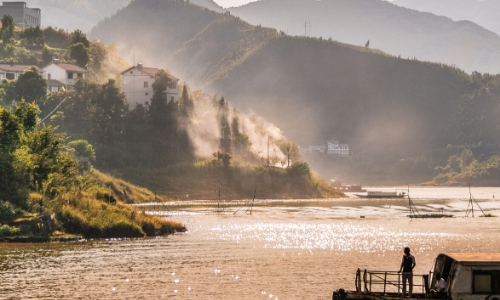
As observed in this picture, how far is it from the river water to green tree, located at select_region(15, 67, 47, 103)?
251 feet

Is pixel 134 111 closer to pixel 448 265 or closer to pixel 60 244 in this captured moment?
pixel 60 244

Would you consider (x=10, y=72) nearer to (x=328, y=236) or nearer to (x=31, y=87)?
(x=31, y=87)

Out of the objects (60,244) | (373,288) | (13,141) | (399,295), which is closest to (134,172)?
(13,141)

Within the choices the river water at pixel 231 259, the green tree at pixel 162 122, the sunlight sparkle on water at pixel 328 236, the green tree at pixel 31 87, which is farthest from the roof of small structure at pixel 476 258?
the green tree at pixel 162 122

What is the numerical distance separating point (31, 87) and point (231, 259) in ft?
390

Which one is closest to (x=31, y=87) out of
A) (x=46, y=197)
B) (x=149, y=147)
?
(x=149, y=147)

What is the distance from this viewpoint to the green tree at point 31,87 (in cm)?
17600

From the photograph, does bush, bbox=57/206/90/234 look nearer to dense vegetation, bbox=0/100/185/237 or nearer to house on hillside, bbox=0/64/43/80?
dense vegetation, bbox=0/100/185/237

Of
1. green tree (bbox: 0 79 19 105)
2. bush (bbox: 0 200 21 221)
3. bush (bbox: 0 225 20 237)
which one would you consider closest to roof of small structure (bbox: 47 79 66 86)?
green tree (bbox: 0 79 19 105)

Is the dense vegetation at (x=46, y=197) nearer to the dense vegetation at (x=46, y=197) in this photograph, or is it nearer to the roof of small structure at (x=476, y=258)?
the dense vegetation at (x=46, y=197)

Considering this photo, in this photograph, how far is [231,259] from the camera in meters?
70.5

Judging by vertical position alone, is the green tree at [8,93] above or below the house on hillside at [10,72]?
below

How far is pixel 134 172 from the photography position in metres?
173

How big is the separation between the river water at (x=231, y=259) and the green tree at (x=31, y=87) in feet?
251
